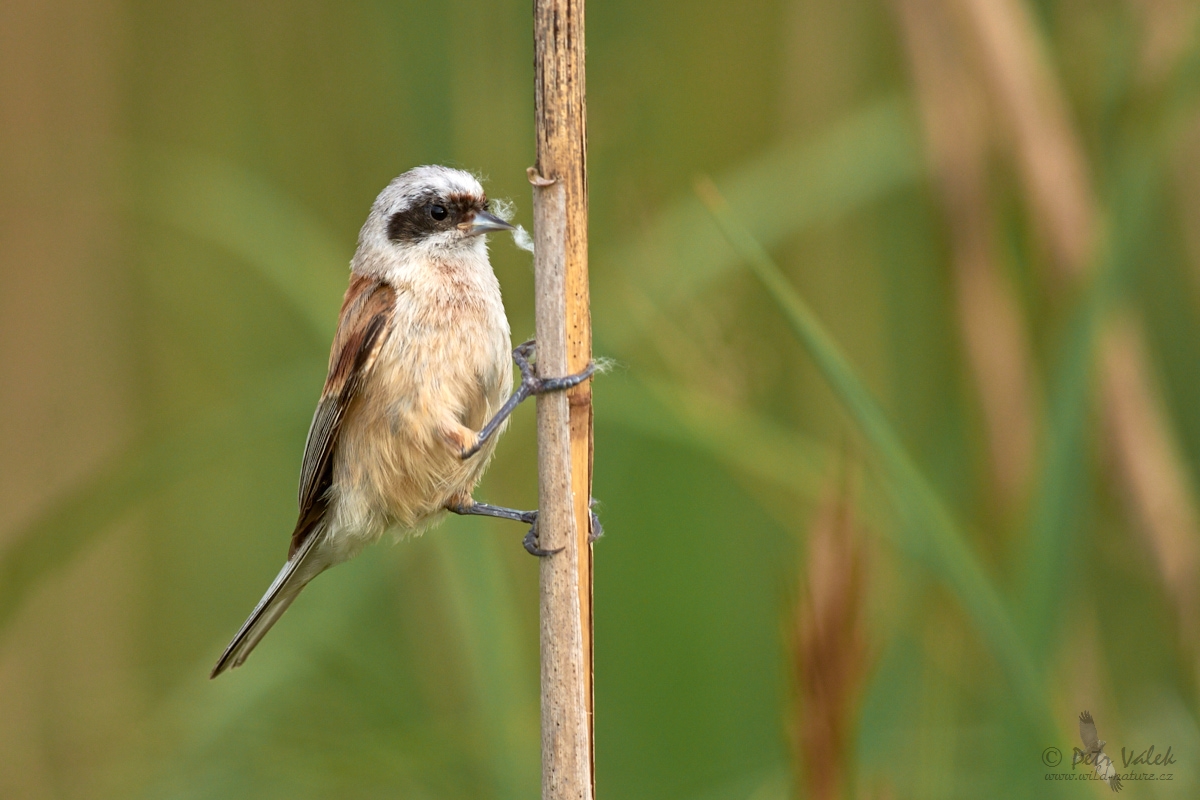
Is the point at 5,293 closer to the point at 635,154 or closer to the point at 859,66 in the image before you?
the point at 635,154

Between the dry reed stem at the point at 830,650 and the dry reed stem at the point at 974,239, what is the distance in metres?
1.82

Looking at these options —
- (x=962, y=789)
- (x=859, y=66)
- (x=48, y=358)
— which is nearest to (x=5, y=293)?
(x=48, y=358)

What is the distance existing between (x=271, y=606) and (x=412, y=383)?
0.68 metres

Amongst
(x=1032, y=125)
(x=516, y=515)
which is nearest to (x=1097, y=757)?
(x=516, y=515)

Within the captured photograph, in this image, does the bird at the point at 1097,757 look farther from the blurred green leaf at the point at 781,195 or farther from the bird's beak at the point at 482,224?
the bird's beak at the point at 482,224

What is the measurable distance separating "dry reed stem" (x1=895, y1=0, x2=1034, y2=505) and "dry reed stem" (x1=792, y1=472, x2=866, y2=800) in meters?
1.82

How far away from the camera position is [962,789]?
2580 millimetres

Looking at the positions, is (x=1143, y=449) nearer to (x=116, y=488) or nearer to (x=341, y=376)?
(x=341, y=376)

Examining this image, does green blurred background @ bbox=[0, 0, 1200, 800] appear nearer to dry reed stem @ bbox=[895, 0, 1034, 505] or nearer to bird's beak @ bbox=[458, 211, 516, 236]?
dry reed stem @ bbox=[895, 0, 1034, 505]

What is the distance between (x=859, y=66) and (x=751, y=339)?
4.36ft

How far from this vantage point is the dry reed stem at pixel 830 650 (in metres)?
1.36

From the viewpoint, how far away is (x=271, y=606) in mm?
2758

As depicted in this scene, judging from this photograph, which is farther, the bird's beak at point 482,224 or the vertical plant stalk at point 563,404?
the bird's beak at point 482,224

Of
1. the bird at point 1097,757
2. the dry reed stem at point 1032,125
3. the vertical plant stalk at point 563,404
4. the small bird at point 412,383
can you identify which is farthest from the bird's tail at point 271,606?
the dry reed stem at point 1032,125
